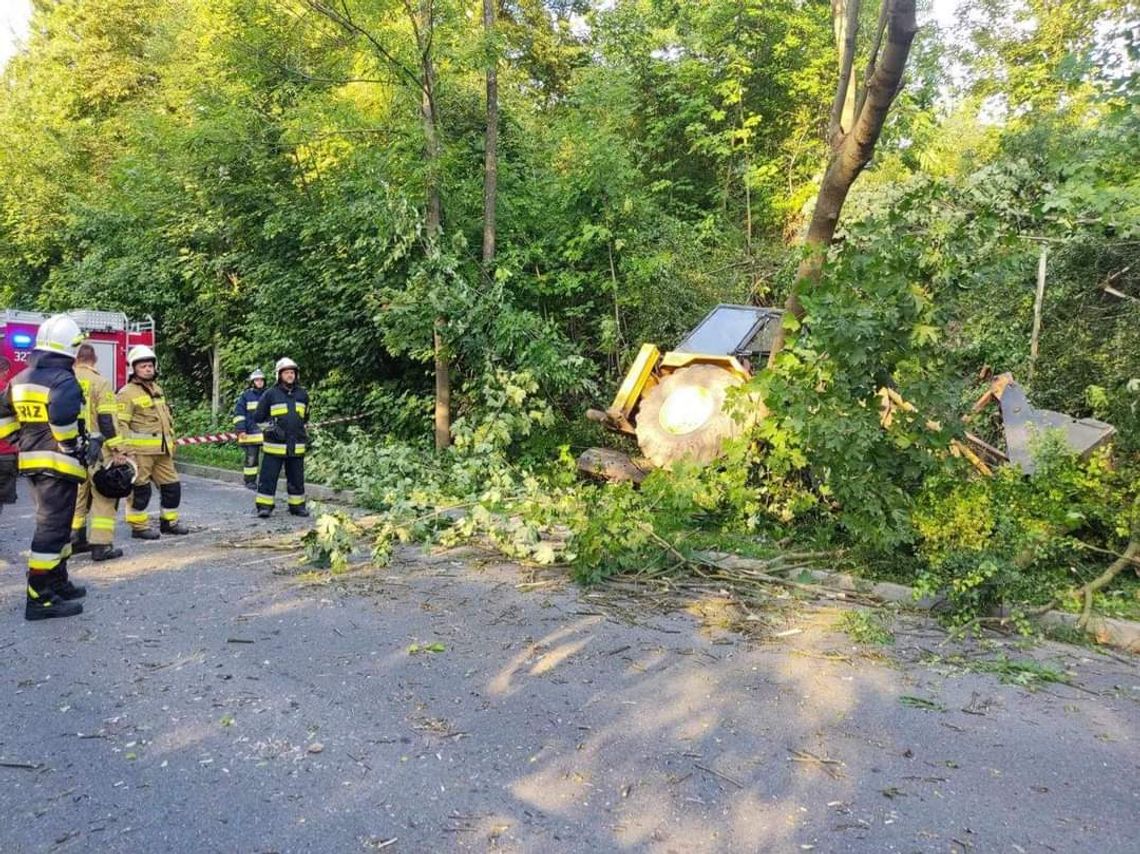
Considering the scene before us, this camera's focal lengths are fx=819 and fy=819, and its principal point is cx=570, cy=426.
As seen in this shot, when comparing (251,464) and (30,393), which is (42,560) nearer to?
(30,393)

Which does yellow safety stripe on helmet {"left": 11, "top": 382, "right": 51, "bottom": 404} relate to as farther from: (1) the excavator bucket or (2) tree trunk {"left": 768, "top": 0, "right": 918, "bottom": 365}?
(1) the excavator bucket

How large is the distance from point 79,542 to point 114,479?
2.82 ft

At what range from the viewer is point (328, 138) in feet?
36.9

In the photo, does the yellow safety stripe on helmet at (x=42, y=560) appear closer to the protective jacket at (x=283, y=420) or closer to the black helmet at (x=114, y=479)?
the black helmet at (x=114, y=479)

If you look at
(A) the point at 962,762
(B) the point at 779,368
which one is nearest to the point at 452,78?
(B) the point at 779,368

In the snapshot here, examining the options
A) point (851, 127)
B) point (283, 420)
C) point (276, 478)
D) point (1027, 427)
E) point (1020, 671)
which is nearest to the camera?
point (1020, 671)

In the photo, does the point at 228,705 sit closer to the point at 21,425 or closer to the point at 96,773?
the point at 96,773

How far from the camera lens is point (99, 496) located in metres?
6.64

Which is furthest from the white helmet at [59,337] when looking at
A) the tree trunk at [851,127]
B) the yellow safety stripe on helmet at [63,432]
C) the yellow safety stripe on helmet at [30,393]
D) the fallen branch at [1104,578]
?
the fallen branch at [1104,578]

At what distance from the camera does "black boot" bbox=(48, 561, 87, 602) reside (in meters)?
5.19

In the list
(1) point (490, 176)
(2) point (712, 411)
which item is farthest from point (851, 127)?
(1) point (490, 176)

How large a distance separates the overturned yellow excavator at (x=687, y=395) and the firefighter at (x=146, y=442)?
400cm

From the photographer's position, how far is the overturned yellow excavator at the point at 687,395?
305 inches

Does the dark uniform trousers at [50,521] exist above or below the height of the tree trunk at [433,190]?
below
